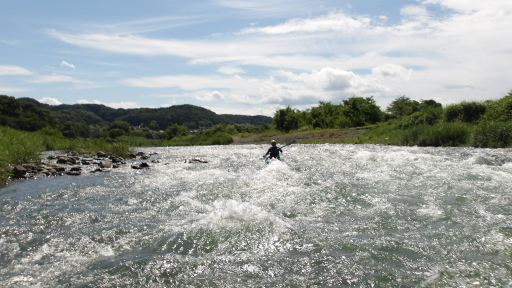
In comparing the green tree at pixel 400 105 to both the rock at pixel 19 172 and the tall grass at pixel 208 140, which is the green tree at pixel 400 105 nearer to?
the tall grass at pixel 208 140

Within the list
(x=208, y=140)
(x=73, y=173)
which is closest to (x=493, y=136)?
(x=73, y=173)

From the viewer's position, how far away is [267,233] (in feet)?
23.5

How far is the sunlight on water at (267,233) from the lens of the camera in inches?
205

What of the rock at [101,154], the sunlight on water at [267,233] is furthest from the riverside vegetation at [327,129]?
the sunlight on water at [267,233]

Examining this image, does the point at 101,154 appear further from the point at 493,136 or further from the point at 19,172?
the point at 493,136

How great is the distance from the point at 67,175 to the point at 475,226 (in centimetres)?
1655

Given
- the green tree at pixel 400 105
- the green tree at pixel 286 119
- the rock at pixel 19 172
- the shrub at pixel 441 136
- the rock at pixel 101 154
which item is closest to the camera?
the rock at pixel 19 172

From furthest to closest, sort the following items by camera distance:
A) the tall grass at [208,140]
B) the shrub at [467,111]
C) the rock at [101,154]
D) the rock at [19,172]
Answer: the tall grass at [208,140]
the shrub at [467,111]
the rock at [101,154]
the rock at [19,172]

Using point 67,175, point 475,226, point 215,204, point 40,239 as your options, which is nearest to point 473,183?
point 475,226

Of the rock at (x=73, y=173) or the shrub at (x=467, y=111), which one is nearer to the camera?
the rock at (x=73, y=173)

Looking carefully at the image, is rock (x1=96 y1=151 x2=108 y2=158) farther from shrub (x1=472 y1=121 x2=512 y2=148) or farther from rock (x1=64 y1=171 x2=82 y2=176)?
shrub (x1=472 y1=121 x2=512 y2=148)

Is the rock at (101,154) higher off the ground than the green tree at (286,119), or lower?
lower

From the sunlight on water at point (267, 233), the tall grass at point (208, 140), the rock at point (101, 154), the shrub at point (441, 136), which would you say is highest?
the shrub at point (441, 136)

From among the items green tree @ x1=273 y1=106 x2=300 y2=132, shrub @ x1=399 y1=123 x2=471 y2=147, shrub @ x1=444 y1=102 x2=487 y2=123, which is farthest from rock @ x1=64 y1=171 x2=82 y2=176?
green tree @ x1=273 y1=106 x2=300 y2=132
